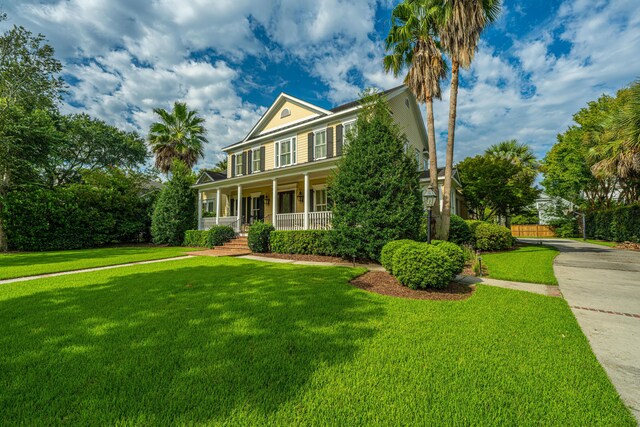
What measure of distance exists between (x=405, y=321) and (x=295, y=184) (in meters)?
13.4

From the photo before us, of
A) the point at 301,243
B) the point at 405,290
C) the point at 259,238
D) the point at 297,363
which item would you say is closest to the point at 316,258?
the point at 301,243

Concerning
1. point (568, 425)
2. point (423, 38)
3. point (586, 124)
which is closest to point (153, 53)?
point (423, 38)

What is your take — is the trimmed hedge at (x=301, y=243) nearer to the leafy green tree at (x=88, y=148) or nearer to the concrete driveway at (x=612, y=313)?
the concrete driveway at (x=612, y=313)

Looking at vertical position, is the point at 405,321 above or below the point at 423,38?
below

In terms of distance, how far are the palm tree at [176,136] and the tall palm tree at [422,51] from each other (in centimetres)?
1706

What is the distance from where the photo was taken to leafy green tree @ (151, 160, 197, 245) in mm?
16281

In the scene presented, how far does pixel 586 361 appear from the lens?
8.62 feet

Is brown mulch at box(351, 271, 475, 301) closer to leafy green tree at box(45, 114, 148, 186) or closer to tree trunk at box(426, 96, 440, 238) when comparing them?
tree trunk at box(426, 96, 440, 238)

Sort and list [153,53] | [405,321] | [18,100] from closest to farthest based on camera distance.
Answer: [405,321] → [153,53] → [18,100]

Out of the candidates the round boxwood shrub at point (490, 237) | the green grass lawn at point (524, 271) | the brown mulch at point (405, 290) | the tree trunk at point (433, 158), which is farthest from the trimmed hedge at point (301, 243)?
the round boxwood shrub at point (490, 237)

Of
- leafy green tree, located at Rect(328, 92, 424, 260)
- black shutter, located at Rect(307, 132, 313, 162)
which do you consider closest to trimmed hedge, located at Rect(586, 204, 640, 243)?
leafy green tree, located at Rect(328, 92, 424, 260)

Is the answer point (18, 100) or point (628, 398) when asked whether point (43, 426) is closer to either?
point (628, 398)

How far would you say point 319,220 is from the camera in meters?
12.1

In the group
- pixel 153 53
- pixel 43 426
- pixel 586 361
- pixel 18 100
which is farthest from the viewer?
pixel 18 100
